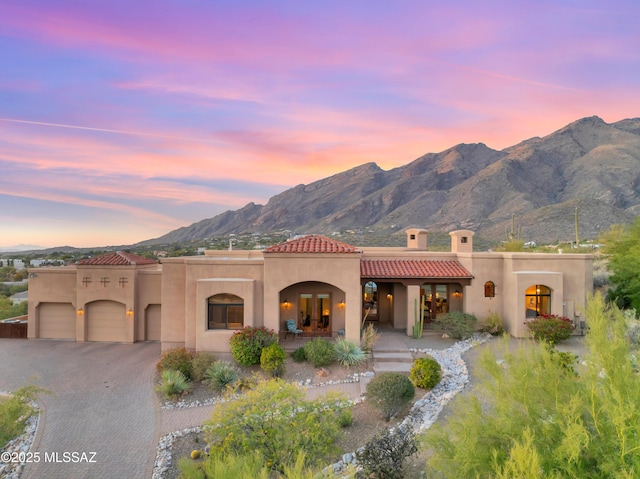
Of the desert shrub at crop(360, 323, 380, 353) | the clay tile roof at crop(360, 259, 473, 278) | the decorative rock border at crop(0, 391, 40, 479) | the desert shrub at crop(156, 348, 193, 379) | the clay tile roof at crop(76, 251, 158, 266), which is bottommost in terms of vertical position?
the decorative rock border at crop(0, 391, 40, 479)

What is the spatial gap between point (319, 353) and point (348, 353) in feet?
4.16

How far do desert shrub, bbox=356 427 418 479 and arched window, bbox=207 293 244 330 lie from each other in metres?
9.86

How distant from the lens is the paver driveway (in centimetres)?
1059

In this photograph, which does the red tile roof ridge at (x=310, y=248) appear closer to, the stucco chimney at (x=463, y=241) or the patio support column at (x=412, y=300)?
the patio support column at (x=412, y=300)

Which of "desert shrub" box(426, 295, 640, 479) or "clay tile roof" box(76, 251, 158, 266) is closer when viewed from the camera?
"desert shrub" box(426, 295, 640, 479)

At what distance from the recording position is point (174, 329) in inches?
736

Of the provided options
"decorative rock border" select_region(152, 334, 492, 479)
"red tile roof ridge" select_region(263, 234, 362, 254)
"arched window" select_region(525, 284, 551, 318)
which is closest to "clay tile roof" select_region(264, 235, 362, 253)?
"red tile roof ridge" select_region(263, 234, 362, 254)

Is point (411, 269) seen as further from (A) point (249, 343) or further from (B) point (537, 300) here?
(A) point (249, 343)

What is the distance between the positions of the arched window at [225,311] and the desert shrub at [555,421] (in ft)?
41.7

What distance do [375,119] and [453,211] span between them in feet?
142

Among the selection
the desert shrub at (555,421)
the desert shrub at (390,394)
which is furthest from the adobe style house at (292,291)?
the desert shrub at (555,421)

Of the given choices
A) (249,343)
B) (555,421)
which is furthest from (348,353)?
(555,421)

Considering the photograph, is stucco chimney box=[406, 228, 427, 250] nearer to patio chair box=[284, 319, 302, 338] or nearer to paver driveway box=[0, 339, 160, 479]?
patio chair box=[284, 319, 302, 338]

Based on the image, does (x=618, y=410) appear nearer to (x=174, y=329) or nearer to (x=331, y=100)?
(x=174, y=329)
